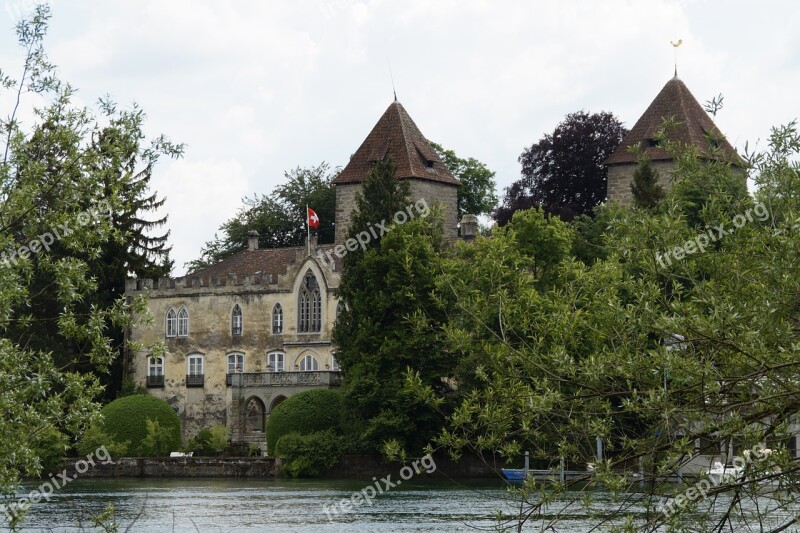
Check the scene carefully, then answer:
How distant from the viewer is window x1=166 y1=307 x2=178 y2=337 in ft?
220

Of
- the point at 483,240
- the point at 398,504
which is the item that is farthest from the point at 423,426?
the point at 398,504

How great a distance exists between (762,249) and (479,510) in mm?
23112

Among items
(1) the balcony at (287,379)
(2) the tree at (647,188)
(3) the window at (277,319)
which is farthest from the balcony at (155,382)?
(2) the tree at (647,188)

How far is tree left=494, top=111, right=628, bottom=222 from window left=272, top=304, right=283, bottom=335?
1168 centimetres

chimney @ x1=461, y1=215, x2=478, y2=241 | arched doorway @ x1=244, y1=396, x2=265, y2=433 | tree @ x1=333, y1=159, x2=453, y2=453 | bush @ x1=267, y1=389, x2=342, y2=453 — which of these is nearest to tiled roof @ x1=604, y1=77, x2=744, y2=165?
chimney @ x1=461, y1=215, x2=478, y2=241

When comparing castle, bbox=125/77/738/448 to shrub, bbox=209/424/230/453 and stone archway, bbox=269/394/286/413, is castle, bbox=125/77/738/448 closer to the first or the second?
stone archway, bbox=269/394/286/413

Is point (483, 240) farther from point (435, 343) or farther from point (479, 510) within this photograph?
point (479, 510)

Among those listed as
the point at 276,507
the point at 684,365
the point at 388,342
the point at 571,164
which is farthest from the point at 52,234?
the point at 571,164

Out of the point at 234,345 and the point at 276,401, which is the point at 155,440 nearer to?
the point at 276,401

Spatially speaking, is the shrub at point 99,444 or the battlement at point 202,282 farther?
the battlement at point 202,282

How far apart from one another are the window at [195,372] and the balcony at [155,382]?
52.4 inches

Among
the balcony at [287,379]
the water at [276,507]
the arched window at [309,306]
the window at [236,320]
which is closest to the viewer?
the water at [276,507]

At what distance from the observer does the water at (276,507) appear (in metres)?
28.7

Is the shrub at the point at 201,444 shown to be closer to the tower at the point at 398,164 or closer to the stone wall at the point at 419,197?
the stone wall at the point at 419,197
